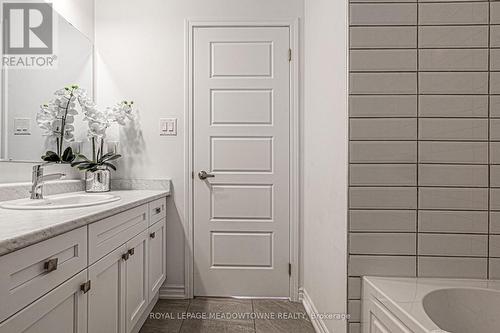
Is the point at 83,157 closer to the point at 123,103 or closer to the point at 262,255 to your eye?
the point at 123,103

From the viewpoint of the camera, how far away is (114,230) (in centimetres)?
134

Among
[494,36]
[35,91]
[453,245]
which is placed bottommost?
[453,245]

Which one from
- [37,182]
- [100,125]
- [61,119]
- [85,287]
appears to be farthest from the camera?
[100,125]

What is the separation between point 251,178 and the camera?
88.0 inches

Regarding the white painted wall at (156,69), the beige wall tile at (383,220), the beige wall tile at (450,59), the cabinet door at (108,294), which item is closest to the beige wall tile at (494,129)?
the beige wall tile at (450,59)

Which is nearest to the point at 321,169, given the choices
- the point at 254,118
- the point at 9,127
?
the point at 254,118

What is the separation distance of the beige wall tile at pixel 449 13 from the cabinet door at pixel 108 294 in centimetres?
167

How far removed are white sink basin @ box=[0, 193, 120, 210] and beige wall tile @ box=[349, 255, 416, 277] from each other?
1.17 metres

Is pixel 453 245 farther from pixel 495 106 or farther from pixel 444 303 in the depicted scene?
pixel 495 106

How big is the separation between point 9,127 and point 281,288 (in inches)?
77.0

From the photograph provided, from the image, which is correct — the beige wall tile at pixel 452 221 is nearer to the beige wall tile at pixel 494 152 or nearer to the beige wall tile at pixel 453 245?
the beige wall tile at pixel 453 245

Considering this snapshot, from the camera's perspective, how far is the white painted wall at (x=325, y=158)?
1368 mm

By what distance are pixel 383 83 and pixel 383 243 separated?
0.68 metres

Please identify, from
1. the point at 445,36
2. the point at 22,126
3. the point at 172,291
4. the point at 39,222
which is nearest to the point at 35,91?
the point at 22,126
